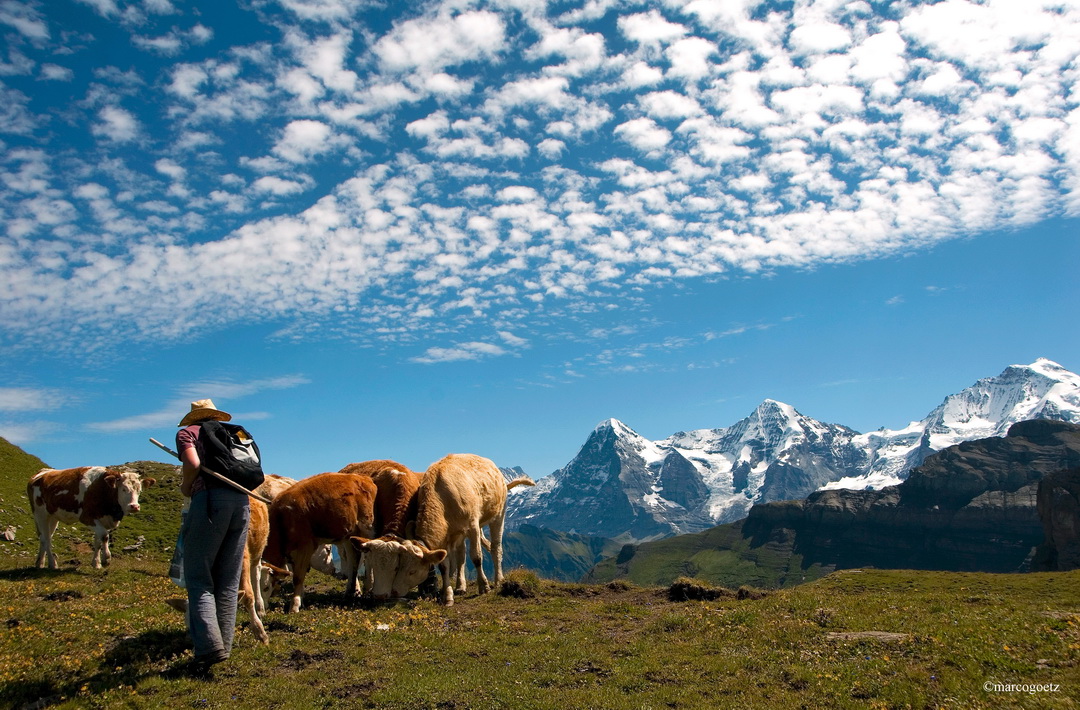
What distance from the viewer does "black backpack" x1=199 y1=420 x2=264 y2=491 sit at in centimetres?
1132

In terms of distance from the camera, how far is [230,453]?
37.6 feet

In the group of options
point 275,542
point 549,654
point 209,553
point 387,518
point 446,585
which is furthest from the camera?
point 387,518

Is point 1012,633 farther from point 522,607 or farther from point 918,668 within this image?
point 522,607

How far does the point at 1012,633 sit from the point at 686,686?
743 centimetres

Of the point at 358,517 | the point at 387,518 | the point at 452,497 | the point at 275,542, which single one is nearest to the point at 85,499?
the point at 275,542

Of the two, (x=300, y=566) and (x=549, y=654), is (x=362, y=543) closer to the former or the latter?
(x=300, y=566)

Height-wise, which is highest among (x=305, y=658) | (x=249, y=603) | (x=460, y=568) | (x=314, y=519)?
(x=314, y=519)

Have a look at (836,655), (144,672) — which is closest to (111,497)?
(144,672)

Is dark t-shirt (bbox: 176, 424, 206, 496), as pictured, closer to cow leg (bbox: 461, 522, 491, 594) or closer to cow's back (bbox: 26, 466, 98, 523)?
cow leg (bbox: 461, 522, 491, 594)

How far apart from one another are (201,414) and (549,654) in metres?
8.38

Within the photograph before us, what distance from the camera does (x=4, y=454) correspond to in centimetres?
4034

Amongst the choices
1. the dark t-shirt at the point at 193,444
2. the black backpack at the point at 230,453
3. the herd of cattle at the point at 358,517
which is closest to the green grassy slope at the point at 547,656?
the herd of cattle at the point at 358,517

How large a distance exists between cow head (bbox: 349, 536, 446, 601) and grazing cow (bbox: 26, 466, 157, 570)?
10517mm

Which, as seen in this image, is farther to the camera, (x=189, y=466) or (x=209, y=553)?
(x=209, y=553)
